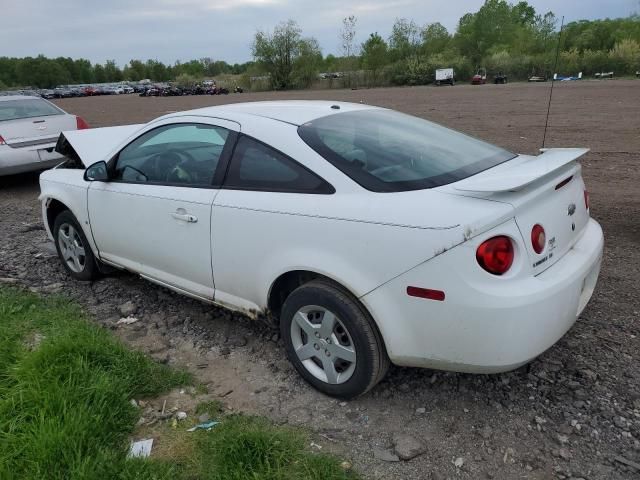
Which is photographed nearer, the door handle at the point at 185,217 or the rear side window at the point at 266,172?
the rear side window at the point at 266,172

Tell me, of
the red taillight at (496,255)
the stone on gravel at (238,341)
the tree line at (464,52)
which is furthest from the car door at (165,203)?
the tree line at (464,52)

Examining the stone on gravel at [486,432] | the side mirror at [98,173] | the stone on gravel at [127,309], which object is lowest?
the stone on gravel at [127,309]

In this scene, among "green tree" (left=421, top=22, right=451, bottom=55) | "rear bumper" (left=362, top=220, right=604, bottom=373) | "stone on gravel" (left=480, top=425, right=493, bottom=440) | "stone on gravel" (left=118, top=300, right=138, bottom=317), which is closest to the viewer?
"rear bumper" (left=362, top=220, right=604, bottom=373)

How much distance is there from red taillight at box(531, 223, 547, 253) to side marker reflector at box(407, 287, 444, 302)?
0.51m

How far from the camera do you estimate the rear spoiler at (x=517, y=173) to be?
2471 millimetres

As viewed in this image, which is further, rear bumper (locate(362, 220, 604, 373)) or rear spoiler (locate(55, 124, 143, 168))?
rear spoiler (locate(55, 124, 143, 168))

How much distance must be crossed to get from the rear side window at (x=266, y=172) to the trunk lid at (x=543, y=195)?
2.45 ft

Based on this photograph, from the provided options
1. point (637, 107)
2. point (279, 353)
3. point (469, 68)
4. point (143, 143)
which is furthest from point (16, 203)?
point (469, 68)

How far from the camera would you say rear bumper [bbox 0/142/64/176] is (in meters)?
7.94

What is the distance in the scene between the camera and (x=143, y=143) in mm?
3924

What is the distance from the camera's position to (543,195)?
264 centimetres

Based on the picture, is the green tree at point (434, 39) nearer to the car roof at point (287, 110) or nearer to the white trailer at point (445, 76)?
the white trailer at point (445, 76)

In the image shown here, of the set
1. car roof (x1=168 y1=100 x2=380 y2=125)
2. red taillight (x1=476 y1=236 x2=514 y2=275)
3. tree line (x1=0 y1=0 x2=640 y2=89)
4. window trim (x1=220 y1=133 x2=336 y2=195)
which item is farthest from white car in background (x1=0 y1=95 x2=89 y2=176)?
tree line (x1=0 y1=0 x2=640 y2=89)

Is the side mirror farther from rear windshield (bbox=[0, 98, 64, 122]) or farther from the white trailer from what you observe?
the white trailer
